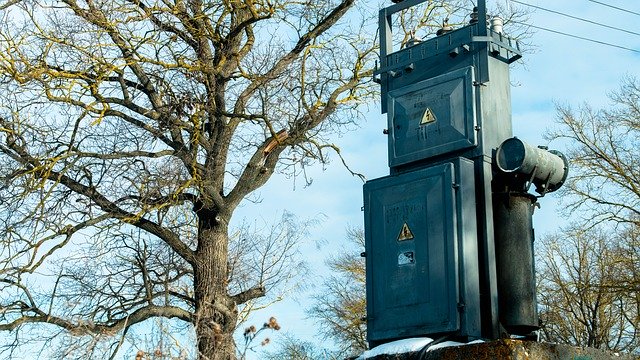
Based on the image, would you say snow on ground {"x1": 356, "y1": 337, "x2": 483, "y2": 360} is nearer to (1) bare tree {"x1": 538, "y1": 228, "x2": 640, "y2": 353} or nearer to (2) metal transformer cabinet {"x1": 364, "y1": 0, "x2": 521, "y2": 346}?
(2) metal transformer cabinet {"x1": 364, "y1": 0, "x2": 521, "y2": 346}

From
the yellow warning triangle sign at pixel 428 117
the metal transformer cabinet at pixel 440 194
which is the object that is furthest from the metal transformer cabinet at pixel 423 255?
the yellow warning triangle sign at pixel 428 117

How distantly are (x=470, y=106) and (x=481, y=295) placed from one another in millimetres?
1203

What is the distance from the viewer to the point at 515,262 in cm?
605

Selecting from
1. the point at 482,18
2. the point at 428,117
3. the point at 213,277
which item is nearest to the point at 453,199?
the point at 428,117

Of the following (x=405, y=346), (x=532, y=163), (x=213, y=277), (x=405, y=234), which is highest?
(x=213, y=277)

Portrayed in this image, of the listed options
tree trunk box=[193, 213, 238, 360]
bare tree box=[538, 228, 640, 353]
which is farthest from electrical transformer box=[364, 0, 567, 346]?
bare tree box=[538, 228, 640, 353]

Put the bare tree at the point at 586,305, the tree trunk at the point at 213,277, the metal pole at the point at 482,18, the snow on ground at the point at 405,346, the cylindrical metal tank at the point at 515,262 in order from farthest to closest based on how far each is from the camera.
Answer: the bare tree at the point at 586,305
the tree trunk at the point at 213,277
the metal pole at the point at 482,18
the cylindrical metal tank at the point at 515,262
the snow on ground at the point at 405,346

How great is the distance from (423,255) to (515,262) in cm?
58

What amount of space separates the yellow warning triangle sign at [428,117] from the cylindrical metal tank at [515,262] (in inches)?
25.4

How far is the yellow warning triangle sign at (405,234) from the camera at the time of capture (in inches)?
241

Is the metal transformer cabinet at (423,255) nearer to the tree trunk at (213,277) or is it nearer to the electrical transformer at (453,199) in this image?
the electrical transformer at (453,199)

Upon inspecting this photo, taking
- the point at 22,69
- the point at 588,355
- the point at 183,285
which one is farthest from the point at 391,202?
the point at 183,285

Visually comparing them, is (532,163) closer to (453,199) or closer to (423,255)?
(453,199)

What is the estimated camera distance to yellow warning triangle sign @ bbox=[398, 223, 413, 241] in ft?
20.1
